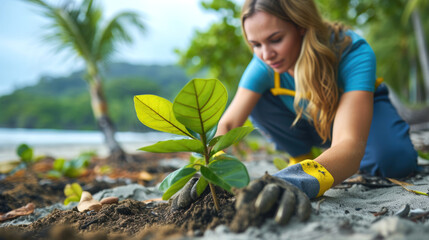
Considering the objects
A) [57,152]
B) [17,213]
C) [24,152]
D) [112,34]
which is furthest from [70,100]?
[17,213]

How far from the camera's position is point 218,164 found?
0.76 m

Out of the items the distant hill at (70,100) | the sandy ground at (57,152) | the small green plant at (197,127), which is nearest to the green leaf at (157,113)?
the small green plant at (197,127)

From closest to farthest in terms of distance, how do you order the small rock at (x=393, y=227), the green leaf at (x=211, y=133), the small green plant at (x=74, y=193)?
the small rock at (x=393, y=227) → the green leaf at (x=211, y=133) → the small green plant at (x=74, y=193)

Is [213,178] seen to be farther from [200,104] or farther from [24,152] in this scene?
[24,152]

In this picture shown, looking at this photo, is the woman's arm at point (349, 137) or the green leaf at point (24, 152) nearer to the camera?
the woman's arm at point (349, 137)

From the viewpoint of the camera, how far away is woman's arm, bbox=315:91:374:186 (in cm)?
103

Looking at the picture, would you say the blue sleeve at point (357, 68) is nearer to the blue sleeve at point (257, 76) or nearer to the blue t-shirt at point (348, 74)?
the blue t-shirt at point (348, 74)

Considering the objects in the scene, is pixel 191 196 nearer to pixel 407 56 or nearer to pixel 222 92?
pixel 222 92

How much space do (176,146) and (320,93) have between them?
0.98m

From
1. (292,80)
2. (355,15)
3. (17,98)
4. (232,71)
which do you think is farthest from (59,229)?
(17,98)

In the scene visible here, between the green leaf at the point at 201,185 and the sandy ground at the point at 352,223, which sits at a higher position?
the green leaf at the point at 201,185

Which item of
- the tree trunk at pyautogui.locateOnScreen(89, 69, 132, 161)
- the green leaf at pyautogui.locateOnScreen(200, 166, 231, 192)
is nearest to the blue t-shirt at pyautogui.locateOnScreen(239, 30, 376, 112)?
the green leaf at pyautogui.locateOnScreen(200, 166, 231, 192)

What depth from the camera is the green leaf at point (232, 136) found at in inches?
29.8

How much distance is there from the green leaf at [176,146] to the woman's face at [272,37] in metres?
0.83
